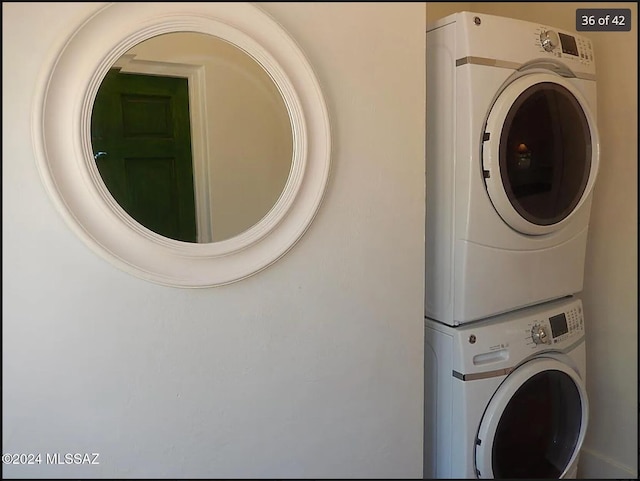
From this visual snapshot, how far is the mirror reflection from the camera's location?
40.2 inches

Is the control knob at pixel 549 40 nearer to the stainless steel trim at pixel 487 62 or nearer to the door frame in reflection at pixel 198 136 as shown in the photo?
the stainless steel trim at pixel 487 62

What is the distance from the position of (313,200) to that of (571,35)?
105 centimetres

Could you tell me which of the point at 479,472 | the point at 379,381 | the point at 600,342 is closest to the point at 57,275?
the point at 379,381

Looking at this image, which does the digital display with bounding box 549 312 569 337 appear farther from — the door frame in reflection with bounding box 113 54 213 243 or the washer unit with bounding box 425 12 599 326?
the door frame in reflection with bounding box 113 54 213 243

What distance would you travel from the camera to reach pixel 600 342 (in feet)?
6.64

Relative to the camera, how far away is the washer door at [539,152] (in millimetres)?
1413

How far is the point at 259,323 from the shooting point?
47.0 inches

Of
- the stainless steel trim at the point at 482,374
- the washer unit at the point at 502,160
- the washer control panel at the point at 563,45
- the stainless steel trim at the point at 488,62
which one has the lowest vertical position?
the stainless steel trim at the point at 482,374

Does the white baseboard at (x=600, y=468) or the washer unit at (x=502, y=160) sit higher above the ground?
the washer unit at (x=502, y=160)

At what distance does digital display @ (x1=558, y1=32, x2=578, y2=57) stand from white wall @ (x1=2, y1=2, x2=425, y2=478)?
1.76 ft

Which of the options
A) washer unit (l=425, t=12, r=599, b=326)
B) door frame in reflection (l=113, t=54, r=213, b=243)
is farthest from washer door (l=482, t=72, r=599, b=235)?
door frame in reflection (l=113, t=54, r=213, b=243)

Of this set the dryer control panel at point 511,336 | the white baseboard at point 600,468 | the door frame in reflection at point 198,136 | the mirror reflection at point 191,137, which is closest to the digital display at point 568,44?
the dryer control panel at point 511,336

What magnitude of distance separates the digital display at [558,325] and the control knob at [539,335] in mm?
37

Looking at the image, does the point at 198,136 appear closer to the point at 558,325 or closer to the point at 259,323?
the point at 259,323
